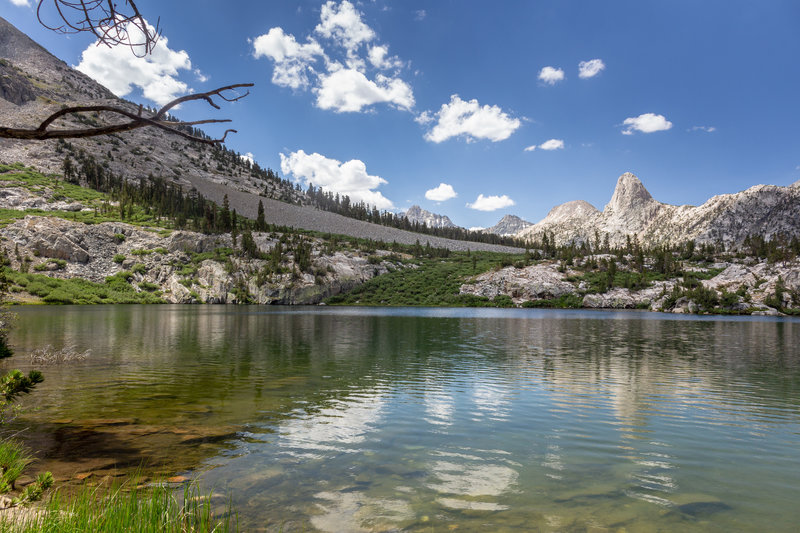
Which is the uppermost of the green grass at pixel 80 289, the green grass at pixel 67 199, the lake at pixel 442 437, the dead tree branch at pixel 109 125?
the green grass at pixel 67 199

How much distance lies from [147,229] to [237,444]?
134 metres

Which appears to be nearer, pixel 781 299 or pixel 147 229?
pixel 781 299

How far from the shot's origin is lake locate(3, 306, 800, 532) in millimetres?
7207

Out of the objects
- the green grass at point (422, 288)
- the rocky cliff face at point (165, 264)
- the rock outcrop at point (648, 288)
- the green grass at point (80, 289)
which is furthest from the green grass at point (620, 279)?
the green grass at point (80, 289)

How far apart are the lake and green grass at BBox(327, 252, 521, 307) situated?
92.4 m

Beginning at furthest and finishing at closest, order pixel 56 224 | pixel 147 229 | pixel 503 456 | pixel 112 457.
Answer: pixel 147 229
pixel 56 224
pixel 503 456
pixel 112 457

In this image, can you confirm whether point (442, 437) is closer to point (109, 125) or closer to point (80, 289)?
point (109, 125)

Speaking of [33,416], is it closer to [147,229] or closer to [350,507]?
[350,507]

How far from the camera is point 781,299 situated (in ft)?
304

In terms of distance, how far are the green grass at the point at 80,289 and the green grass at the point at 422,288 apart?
47143 millimetres

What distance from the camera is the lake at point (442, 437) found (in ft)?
23.6

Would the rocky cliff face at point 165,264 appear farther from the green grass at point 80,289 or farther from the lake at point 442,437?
the lake at point 442,437

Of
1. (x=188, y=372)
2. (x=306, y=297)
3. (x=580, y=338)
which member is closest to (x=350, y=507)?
(x=188, y=372)

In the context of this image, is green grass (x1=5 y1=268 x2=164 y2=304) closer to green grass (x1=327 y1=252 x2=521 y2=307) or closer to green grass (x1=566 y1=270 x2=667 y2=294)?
green grass (x1=327 y1=252 x2=521 y2=307)
